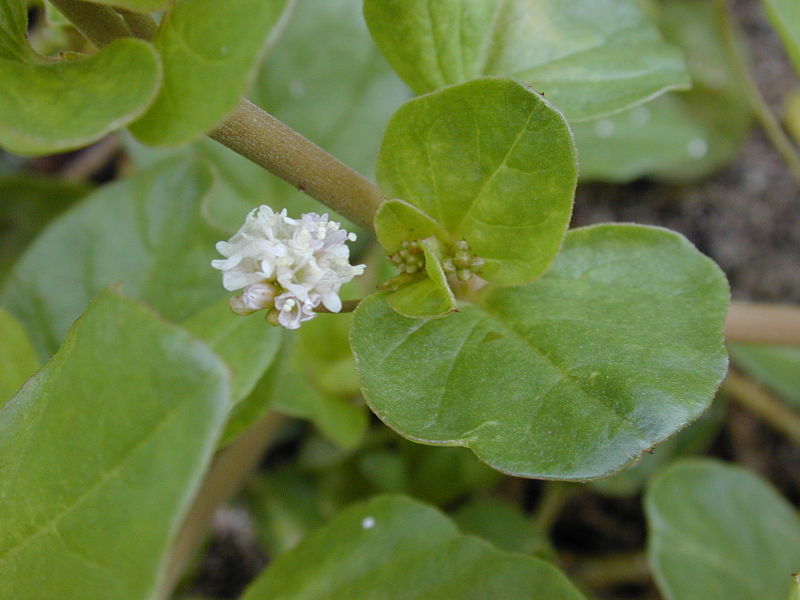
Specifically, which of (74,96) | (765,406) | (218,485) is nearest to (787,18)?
(765,406)

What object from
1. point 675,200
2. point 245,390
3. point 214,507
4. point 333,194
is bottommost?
point 214,507

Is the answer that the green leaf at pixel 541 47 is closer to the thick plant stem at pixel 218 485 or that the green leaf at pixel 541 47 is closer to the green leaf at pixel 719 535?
the green leaf at pixel 719 535

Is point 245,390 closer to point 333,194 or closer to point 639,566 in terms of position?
point 333,194

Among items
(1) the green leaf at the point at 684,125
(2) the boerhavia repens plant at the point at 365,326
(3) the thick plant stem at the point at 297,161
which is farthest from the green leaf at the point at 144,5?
(1) the green leaf at the point at 684,125

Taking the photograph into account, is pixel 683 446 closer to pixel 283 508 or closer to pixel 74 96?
pixel 283 508

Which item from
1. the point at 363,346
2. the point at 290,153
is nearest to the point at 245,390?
the point at 363,346

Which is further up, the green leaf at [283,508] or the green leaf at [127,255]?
the green leaf at [127,255]
